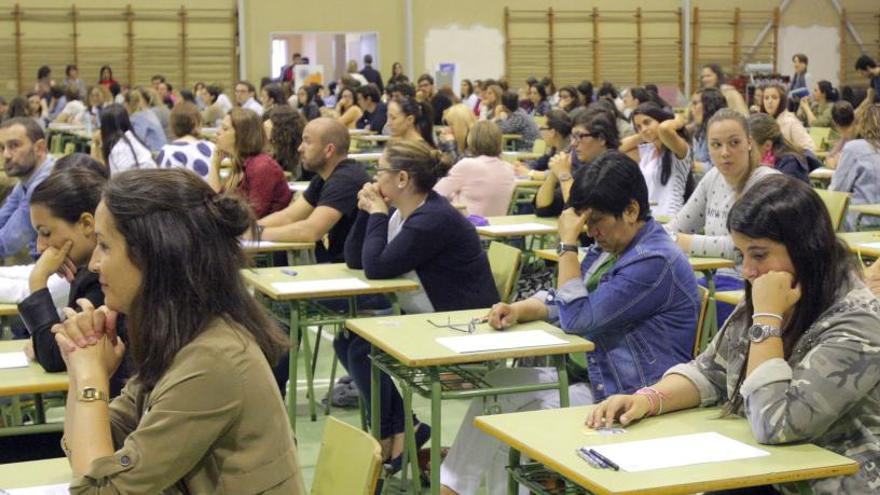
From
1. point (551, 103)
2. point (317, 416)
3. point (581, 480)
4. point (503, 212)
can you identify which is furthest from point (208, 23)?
point (581, 480)

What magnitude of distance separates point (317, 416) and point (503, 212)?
260cm

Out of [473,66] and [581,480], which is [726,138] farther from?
[473,66]

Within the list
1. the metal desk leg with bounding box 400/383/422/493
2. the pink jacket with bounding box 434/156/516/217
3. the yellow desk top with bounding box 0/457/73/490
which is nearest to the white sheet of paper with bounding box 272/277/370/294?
the metal desk leg with bounding box 400/383/422/493

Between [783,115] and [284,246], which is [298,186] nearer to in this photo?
[284,246]

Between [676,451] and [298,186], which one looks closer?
[676,451]

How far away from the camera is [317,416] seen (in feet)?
18.0

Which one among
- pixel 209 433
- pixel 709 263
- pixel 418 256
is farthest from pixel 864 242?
pixel 209 433

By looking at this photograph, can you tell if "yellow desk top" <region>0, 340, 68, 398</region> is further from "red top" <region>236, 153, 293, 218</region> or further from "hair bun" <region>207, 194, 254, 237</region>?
"red top" <region>236, 153, 293, 218</region>

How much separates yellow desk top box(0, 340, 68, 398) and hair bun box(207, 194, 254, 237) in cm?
140

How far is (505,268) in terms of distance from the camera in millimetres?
4965

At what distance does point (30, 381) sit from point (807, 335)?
2014 millimetres

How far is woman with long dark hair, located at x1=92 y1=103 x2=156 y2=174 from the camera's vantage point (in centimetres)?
788

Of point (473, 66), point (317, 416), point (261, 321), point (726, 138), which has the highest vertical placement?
point (473, 66)

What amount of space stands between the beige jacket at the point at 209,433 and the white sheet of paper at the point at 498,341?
1519mm
